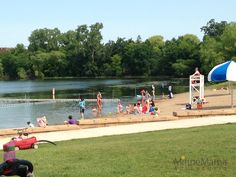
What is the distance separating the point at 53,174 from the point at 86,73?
151m

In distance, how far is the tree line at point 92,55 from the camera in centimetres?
14275

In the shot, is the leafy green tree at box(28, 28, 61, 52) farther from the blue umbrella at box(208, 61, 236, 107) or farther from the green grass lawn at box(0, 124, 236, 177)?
the green grass lawn at box(0, 124, 236, 177)

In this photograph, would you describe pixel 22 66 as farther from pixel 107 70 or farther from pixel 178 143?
pixel 178 143

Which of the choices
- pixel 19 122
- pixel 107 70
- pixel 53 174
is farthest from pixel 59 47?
pixel 53 174

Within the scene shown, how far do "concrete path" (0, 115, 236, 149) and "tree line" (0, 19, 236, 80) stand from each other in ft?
360

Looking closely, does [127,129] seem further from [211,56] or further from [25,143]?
[211,56]

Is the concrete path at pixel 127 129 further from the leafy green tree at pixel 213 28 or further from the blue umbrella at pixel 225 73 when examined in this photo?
the leafy green tree at pixel 213 28

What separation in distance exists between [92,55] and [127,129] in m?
141

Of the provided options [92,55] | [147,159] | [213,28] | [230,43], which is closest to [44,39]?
[92,55]

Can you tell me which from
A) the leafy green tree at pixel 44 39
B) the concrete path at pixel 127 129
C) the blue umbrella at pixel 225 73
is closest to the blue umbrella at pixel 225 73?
the blue umbrella at pixel 225 73

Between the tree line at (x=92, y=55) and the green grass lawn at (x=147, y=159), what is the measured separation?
4680 inches

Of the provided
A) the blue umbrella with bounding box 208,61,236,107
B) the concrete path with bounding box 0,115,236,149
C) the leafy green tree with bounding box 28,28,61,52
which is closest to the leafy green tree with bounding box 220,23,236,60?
the blue umbrella with bounding box 208,61,236,107

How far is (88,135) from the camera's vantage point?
1844cm

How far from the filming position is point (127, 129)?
19.7 meters
